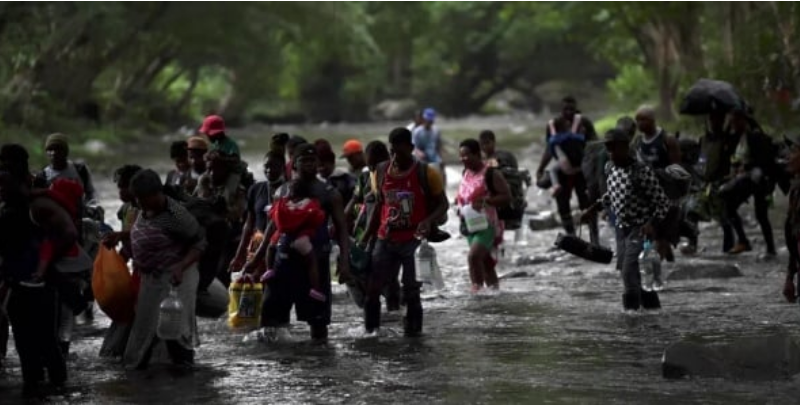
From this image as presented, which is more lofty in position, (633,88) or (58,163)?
(633,88)

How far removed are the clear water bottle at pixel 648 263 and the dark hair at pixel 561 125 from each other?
15.8 feet

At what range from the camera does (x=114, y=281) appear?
37.9 ft

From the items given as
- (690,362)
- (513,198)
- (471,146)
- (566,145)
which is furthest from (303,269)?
(566,145)

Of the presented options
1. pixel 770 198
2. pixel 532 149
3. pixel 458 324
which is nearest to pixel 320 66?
pixel 532 149

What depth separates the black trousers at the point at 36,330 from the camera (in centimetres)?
1062

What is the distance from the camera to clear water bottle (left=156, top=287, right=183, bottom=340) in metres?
11.2

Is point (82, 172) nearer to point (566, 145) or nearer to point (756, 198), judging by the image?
point (566, 145)

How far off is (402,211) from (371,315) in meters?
0.80

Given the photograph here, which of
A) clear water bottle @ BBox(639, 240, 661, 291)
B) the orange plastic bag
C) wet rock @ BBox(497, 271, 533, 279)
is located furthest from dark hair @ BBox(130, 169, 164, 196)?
wet rock @ BBox(497, 271, 533, 279)

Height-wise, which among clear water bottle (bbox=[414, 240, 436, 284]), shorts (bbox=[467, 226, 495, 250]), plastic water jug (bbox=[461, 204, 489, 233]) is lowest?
clear water bottle (bbox=[414, 240, 436, 284])

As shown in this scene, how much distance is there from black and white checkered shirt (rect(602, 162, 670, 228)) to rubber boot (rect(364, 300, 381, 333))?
6.29 ft

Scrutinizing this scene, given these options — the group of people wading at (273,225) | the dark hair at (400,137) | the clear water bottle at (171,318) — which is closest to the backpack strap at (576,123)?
the group of people wading at (273,225)

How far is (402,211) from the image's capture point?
12.6 m

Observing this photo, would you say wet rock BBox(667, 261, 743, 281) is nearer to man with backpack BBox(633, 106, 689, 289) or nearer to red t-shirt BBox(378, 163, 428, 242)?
man with backpack BBox(633, 106, 689, 289)
